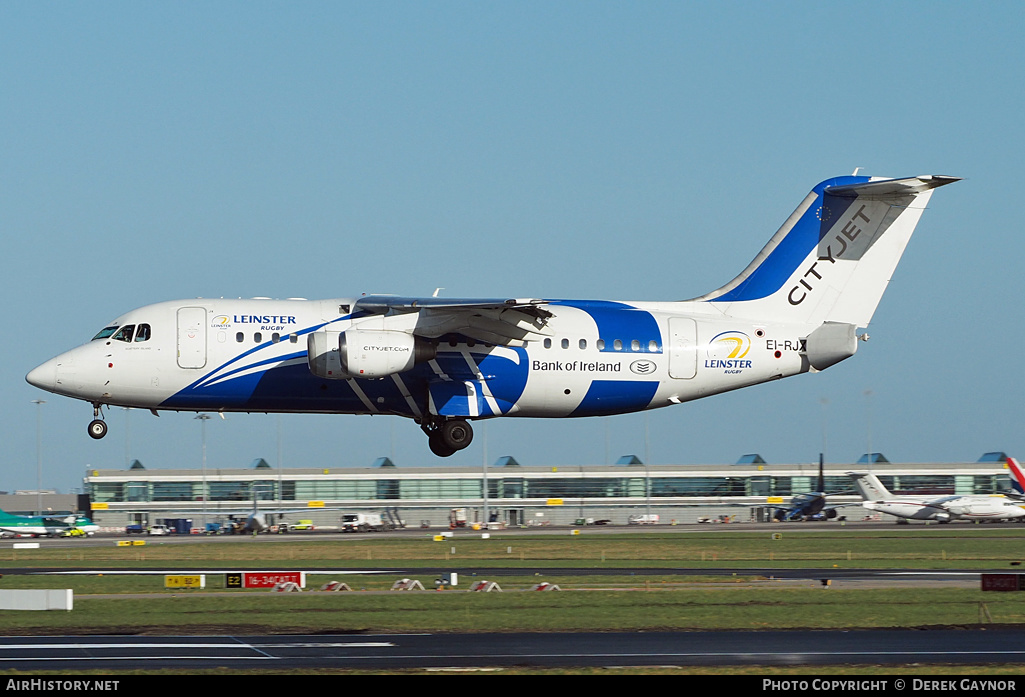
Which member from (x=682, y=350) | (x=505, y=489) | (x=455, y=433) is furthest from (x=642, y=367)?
(x=505, y=489)

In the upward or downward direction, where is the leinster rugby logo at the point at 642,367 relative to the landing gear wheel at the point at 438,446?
upward

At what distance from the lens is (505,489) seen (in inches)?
4690

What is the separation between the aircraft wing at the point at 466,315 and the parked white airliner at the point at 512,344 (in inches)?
2.0

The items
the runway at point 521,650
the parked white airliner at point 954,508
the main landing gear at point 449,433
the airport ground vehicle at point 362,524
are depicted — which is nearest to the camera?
the runway at point 521,650

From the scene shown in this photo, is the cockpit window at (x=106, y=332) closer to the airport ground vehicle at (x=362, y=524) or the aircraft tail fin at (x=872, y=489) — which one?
the airport ground vehicle at (x=362, y=524)

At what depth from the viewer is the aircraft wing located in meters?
32.9

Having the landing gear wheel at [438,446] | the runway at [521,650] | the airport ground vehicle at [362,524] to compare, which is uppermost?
the landing gear wheel at [438,446]

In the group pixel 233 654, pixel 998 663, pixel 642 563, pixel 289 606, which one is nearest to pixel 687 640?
pixel 998 663

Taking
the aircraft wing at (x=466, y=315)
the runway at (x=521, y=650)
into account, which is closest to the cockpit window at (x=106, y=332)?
the aircraft wing at (x=466, y=315)

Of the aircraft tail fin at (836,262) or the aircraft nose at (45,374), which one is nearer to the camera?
the aircraft nose at (45,374)

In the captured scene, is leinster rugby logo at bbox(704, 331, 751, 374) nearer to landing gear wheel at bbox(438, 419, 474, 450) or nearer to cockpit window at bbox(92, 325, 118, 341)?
landing gear wheel at bbox(438, 419, 474, 450)

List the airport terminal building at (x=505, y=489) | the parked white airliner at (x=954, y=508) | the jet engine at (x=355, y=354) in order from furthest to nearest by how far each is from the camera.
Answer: the airport terminal building at (x=505, y=489) < the parked white airliner at (x=954, y=508) < the jet engine at (x=355, y=354)

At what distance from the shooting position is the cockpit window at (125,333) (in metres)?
33.6

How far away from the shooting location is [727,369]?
119 feet
